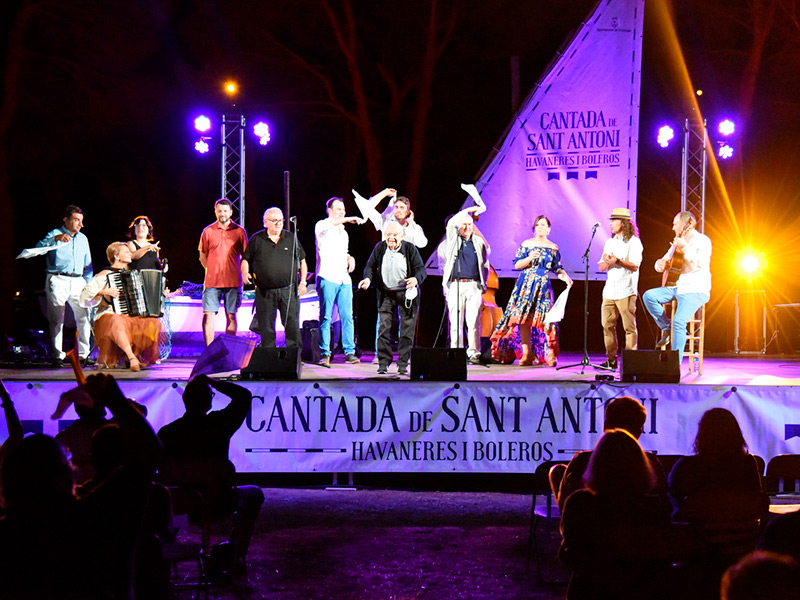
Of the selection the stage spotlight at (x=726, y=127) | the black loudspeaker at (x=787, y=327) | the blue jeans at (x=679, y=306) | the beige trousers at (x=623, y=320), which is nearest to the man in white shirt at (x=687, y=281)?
the blue jeans at (x=679, y=306)

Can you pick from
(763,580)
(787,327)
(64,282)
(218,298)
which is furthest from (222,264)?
(787,327)

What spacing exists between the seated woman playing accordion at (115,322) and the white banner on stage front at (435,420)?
272 centimetres

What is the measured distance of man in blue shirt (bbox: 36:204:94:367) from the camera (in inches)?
434

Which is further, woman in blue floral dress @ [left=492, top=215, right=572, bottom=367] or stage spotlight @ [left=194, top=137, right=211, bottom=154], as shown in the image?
stage spotlight @ [left=194, top=137, right=211, bottom=154]

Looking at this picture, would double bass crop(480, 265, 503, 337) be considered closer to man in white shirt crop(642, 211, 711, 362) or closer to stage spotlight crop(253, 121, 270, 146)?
man in white shirt crop(642, 211, 711, 362)

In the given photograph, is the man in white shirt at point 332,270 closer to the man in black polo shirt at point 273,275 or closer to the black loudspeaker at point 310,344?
the black loudspeaker at point 310,344

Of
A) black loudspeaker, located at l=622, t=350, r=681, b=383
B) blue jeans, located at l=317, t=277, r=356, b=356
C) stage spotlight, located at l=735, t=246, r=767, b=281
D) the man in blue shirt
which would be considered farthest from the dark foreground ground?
stage spotlight, located at l=735, t=246, r=767, b=281

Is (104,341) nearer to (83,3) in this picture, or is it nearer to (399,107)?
(83,3)

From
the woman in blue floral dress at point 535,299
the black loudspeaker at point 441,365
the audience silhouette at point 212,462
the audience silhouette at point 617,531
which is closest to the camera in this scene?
the audience silhouette at point 617,531

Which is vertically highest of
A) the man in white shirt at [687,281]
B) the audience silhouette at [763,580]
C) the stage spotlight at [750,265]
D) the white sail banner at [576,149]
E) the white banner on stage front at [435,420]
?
the white sail banner at [576,149]

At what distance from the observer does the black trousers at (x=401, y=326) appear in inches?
391

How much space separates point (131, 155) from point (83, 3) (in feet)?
12.8

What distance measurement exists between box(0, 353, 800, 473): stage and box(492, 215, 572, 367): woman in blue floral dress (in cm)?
350

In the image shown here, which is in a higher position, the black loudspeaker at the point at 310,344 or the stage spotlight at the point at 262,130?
the stage spotlight at the point at 262,130
